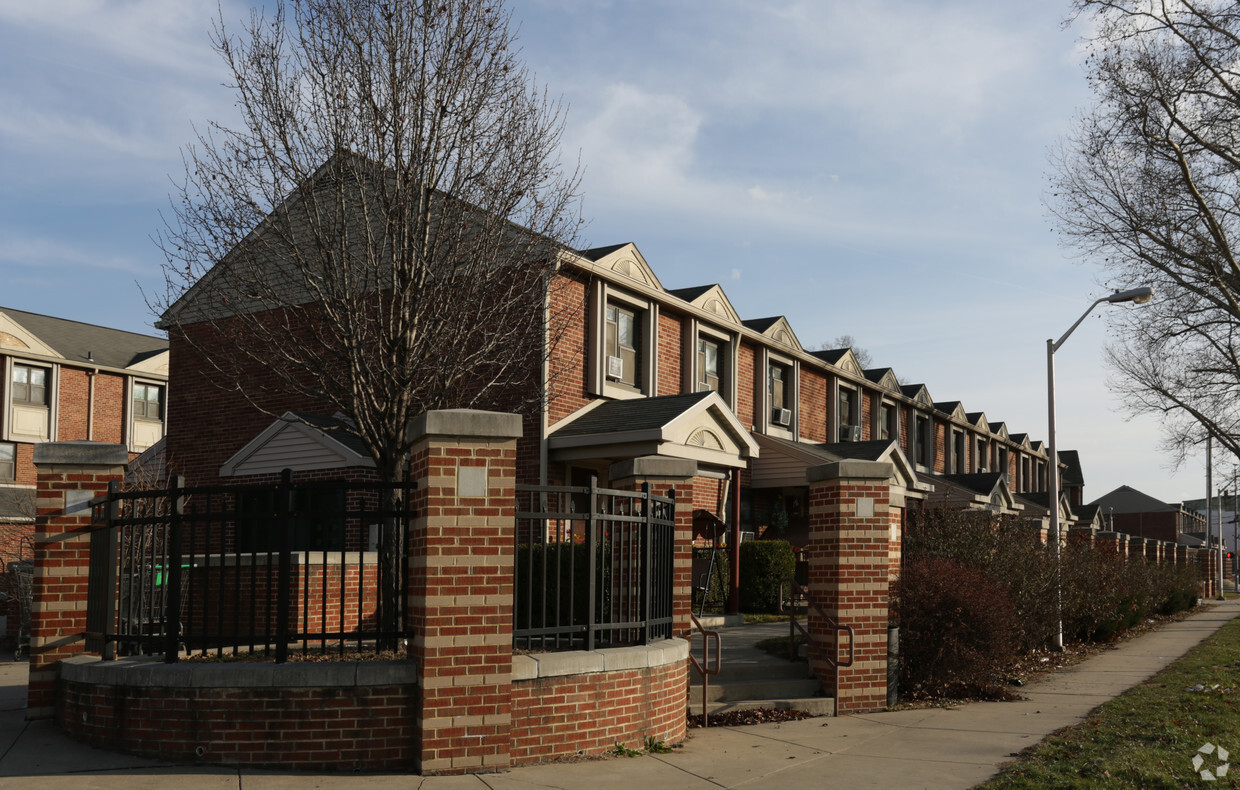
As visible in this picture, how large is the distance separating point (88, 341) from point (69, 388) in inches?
132

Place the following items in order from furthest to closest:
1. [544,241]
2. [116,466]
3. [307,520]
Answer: [544,241] → [116,466] → [307,520]

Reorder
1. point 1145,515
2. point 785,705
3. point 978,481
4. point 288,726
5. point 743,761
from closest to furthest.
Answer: point 288,726 < point 743,761 < point 785,705 < point 978,481 < point 1145,515

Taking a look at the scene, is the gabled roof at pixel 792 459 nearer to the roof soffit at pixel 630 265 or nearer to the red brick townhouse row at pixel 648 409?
the red brick townhouse row at pixel 648 409

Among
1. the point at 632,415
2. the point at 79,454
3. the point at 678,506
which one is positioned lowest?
the point at 678,506

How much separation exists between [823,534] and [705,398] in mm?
7268

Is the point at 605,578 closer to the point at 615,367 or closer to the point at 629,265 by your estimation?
the point at 615,367

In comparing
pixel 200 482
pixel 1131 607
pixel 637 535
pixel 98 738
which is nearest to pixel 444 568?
pixel 637 535

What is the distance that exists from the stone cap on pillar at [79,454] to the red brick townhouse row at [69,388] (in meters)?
25.9

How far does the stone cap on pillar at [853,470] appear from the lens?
427 inches

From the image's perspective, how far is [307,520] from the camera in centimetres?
775

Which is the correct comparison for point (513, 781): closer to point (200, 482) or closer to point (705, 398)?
point (705, 398)

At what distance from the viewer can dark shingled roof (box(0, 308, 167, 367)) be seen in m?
38.2

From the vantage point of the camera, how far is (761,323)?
82.4ft

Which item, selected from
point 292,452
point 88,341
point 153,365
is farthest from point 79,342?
point 292,452
